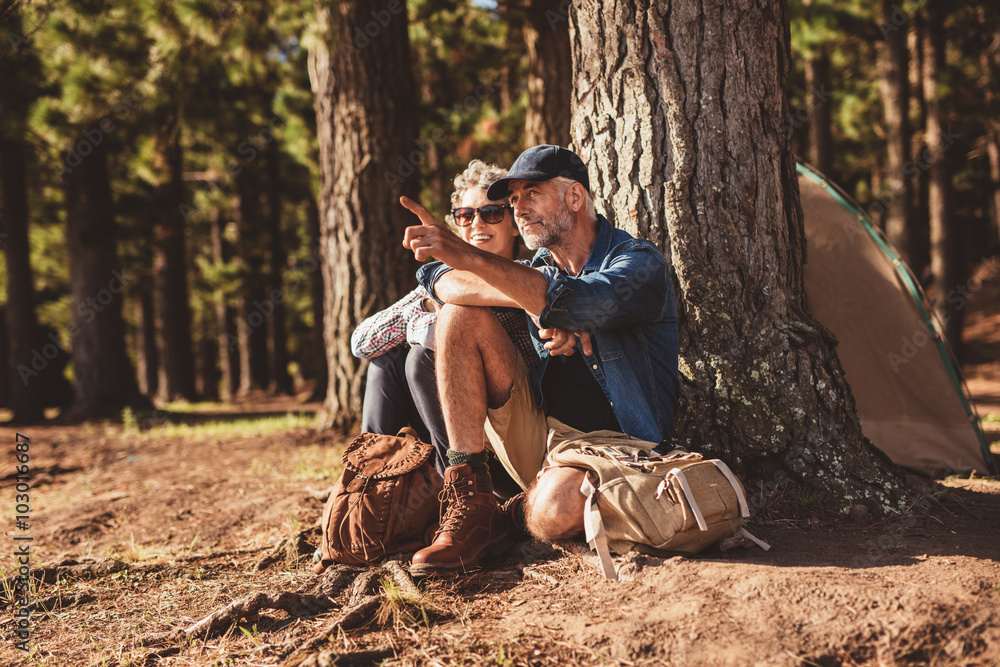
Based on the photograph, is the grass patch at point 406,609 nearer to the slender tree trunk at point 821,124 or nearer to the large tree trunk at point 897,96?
the large tree trunk at point 897,96

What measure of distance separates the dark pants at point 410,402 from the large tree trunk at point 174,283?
8576 millimetres

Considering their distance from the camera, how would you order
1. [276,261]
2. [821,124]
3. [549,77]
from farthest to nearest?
[276,261], [821,124], [549,77]

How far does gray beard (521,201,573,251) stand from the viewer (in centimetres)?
260

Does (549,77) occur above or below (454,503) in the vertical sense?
above

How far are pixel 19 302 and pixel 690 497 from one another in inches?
399

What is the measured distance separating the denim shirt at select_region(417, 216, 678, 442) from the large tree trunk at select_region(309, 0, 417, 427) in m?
2.78

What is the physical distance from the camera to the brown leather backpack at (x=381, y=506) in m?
2.48

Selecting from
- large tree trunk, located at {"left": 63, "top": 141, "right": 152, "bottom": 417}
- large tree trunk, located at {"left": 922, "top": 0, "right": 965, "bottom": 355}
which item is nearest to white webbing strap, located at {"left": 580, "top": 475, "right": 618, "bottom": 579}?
large tree trunk, located at {"left": 63, "top": 141, "right": 152, "bottom": 417}

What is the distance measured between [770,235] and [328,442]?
3.73 meters

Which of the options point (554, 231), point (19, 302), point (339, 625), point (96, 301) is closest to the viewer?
point (339, 625)

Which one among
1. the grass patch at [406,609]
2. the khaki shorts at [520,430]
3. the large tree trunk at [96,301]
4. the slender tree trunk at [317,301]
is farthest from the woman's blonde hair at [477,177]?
the large tree trunk at [96,301]

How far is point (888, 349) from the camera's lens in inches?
160

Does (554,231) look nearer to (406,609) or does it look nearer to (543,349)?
(543,349)

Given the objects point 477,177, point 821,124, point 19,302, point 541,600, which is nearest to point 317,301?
point 19,302
